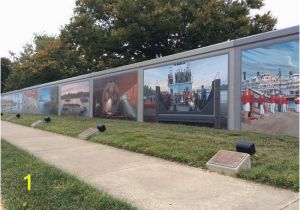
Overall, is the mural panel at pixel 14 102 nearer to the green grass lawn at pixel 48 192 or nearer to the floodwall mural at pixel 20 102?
the floodwall mural at pixel 20 102

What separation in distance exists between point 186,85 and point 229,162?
25.8 ft

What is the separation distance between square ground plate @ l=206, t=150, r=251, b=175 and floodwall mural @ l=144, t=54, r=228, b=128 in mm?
5715

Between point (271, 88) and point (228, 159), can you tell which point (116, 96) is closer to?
point (271, 88)

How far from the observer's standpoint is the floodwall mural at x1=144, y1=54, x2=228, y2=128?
1228cm

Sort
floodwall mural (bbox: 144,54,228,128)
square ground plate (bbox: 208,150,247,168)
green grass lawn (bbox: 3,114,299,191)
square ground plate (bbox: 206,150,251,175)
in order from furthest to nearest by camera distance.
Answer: floodwall mural (bbox: 144,54,228,128) → square ground plate (bbox: 208,150,247,168) → square ground plate (bbox: 206,150,251,175) → green grass lawn (bbox: 3,114,299,191)

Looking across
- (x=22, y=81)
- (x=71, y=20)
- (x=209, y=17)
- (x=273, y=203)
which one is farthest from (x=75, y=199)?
(x=22, y=81)

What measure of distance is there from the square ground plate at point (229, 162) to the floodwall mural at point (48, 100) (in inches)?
1015

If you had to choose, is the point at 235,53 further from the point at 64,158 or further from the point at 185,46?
the point at 185,46

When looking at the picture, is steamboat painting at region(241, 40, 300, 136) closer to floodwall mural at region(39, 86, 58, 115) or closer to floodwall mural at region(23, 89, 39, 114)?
floodwall mural at region(39, 86, 58, 115)

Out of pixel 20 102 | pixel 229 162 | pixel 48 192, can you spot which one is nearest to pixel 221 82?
pixel 229 162

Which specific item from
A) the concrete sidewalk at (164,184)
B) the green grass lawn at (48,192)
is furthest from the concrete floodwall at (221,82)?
the green grass lawn at (48,192)

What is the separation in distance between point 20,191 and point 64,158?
2.63m

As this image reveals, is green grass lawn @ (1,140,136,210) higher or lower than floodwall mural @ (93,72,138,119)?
lower

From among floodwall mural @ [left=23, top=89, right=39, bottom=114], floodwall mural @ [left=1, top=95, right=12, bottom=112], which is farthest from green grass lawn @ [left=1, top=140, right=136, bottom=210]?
floodwall mural @ [left=1, top=95, right=12, bottom=112]
